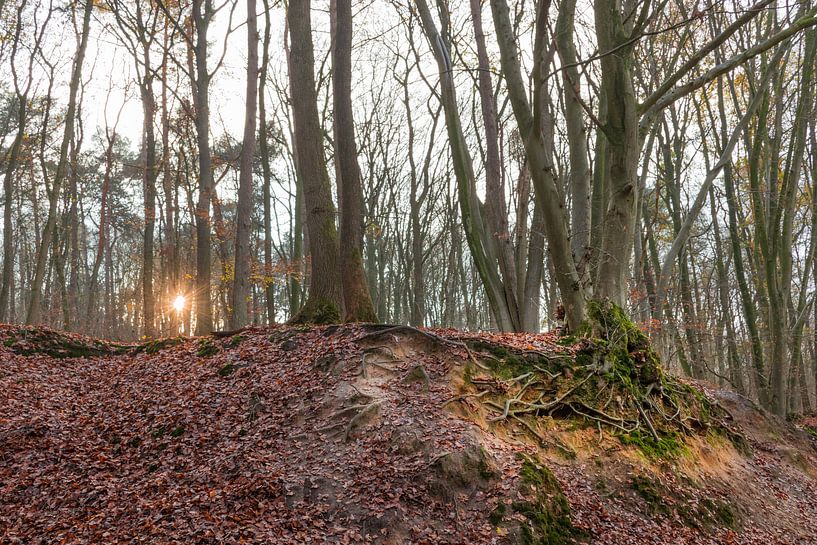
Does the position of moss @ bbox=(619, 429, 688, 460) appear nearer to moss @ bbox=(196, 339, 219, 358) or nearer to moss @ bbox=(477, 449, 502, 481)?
moss @ bbox=(477, 449, 502, 481)

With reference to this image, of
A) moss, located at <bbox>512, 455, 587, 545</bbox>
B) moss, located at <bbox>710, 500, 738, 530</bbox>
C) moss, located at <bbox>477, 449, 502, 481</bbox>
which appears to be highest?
moss, located at <bbox>477, 449, 502, 481</bbox>

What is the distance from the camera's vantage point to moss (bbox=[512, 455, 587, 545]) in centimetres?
416

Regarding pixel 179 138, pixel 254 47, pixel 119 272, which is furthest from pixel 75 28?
pixel 119 272

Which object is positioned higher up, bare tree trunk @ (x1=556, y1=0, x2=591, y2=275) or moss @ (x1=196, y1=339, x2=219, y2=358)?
bare tree trunk @ (x1=556, y1=0, x2=591, y2=275)

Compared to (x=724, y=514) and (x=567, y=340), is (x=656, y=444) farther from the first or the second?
(x=567, y=340)

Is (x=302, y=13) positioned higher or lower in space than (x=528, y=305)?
higher

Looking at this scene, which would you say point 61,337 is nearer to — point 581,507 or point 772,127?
point 581,507

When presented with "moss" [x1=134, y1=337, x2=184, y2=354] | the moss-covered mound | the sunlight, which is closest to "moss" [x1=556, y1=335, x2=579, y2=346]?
"moss" [x1=134, y1=337, x2=184, y2=354]

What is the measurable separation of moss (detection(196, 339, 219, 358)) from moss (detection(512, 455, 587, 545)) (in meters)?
4.49

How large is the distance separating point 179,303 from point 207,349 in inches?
424

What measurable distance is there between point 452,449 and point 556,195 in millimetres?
3435

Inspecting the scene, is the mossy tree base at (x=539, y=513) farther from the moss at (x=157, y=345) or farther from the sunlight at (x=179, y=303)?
the sunlight at (x=179, y=303)

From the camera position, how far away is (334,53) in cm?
830

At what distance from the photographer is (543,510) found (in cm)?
432
